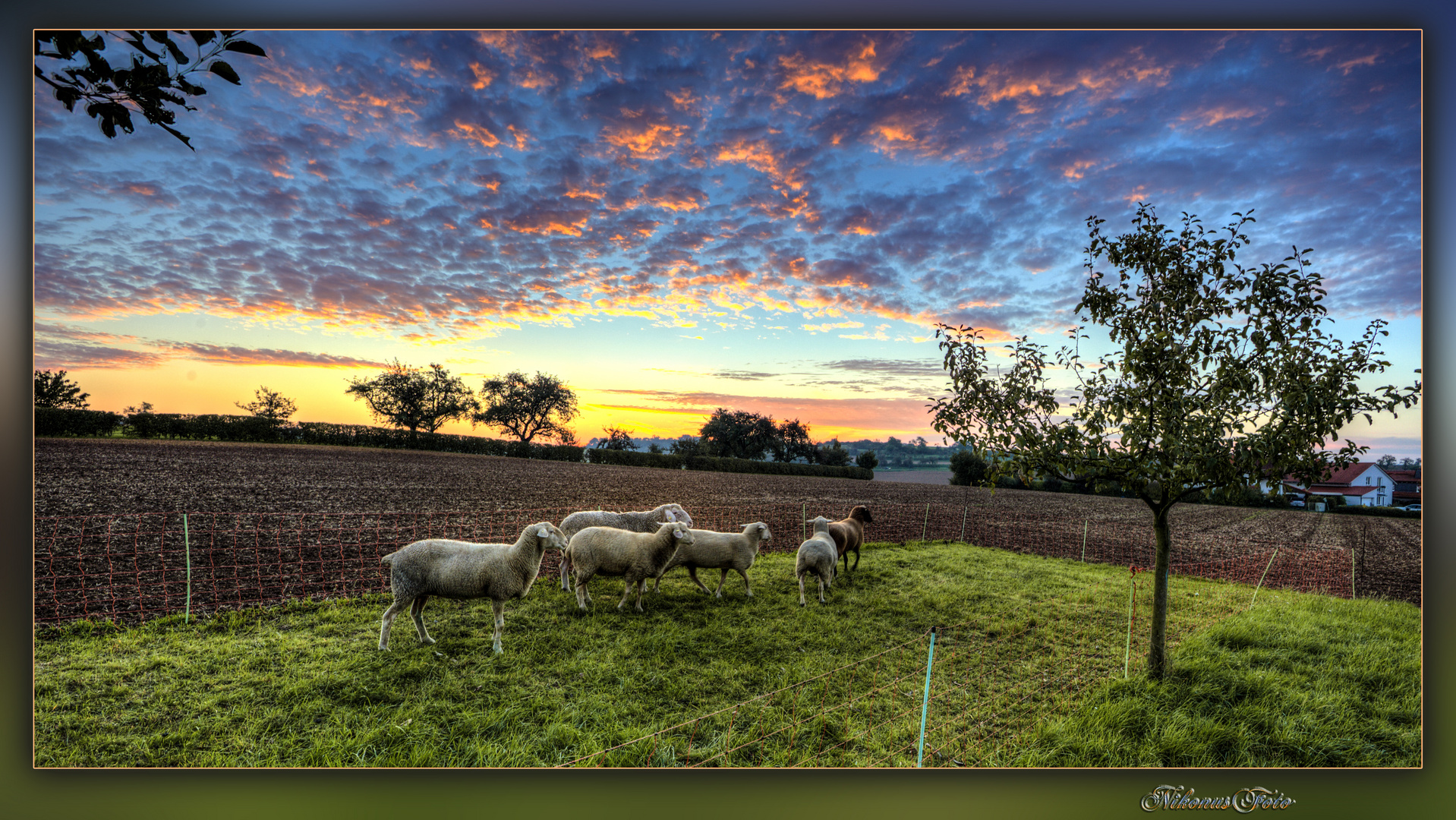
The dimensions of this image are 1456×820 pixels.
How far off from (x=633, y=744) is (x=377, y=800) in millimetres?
1703

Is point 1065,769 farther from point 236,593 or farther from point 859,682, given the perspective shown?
point 236,593

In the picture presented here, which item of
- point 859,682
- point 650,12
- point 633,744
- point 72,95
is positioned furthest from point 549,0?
point 859,682

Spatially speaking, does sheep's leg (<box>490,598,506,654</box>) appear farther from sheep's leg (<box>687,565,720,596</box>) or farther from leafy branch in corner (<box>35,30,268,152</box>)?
leafy branch in corner (<box>35,30,268,152</box>)

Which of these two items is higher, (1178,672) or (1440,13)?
(1440,13)

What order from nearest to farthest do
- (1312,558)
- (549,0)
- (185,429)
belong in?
(549,0), (1312,558), (185,429)

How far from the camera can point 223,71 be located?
257 centimetres

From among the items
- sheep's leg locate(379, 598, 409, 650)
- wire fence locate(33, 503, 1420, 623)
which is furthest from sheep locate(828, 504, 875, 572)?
sheep's leg locate(379, 598, 409, 650)

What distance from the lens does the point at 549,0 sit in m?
3.69

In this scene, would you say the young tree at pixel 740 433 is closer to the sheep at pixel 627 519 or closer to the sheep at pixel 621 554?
the sheep at pixel 627 519

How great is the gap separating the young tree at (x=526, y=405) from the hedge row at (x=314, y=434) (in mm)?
1734

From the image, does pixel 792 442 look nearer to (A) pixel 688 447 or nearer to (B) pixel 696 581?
(A) pixel 688 447

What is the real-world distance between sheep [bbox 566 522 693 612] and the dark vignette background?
2.86 meters

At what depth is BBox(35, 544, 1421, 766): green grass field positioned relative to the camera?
10.5 feet

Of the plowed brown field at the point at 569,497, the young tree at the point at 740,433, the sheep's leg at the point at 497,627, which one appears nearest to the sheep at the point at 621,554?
the sheep's leg at the point at 497,627
